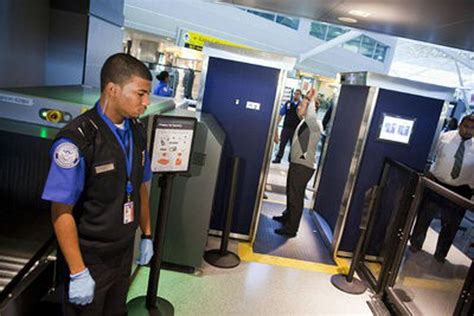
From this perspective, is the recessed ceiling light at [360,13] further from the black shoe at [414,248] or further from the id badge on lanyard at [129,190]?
the id badge on lanyard at [129,190]

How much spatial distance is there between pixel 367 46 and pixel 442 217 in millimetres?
17275

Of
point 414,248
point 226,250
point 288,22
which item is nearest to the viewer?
point 226,250

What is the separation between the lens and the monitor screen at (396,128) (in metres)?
3.94

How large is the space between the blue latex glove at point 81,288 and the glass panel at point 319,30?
17.4 m

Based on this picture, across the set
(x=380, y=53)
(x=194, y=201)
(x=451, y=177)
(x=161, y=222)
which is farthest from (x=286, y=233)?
(x=380, y=53)

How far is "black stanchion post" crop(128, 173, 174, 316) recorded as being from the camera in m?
2.48

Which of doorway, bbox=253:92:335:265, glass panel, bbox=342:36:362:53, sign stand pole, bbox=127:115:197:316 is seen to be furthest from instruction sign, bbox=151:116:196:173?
glass panel, bbox=342:36:362:53

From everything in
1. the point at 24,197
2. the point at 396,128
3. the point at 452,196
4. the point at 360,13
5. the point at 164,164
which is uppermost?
the point at 360,13

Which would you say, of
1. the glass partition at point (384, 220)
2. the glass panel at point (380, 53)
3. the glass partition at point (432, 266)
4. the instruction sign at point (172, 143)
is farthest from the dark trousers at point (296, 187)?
the glass panel at point (380, 53)

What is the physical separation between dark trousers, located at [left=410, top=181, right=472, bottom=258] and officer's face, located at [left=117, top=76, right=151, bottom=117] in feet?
11.1

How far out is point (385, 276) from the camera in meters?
3.41

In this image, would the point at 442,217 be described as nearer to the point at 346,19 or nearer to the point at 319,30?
the point at 346,19

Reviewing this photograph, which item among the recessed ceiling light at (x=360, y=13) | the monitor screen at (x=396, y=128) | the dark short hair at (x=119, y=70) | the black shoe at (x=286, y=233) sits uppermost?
the recessed ceiling light at (x=360, y=13)

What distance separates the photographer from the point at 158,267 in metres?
2.55
